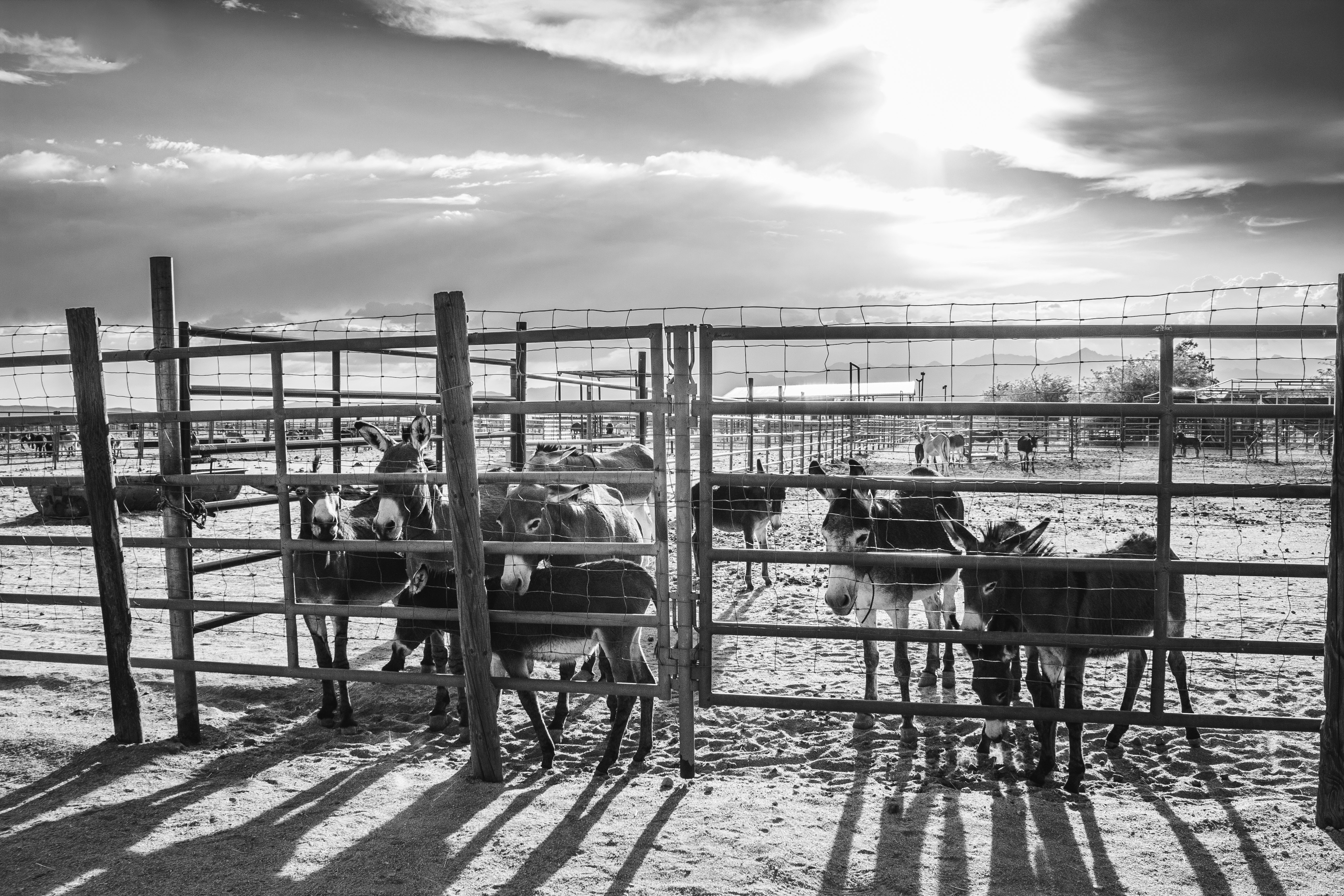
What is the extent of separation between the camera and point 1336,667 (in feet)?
13.7

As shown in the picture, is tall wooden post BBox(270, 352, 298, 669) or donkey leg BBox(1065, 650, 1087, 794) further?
tall wooden post BBox(270, 352, 298, 669)

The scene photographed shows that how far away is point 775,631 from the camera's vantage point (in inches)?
188

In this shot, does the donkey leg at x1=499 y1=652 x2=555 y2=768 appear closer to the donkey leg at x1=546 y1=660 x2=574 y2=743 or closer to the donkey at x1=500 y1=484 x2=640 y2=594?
the donkey at x1=500 y1=484 x2=640 y2=594

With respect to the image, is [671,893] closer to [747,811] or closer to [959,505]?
[747,811]

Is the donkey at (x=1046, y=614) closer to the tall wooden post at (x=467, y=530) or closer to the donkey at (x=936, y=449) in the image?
the tall wooden post at (x=467, y=530)

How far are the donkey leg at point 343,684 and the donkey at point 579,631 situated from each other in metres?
0.91

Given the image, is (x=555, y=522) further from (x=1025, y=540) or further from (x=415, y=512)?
(x=1025, y=540)

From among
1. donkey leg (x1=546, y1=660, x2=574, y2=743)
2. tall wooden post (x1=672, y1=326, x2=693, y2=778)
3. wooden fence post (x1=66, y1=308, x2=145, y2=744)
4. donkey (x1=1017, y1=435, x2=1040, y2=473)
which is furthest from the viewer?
donkey (x1=1017, y1=435, x2=1040, y2=473)

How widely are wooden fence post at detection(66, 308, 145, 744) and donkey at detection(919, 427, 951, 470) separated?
25924 mm

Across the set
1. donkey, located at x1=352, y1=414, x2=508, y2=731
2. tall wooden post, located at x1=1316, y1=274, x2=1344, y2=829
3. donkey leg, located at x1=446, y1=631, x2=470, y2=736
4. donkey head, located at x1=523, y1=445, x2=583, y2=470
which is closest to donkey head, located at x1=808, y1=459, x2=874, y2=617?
donkey, located at x1=352, y1=414, x2=508, y2=731

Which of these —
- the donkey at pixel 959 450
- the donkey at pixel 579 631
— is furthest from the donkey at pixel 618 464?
the donkey at pixel 959 450

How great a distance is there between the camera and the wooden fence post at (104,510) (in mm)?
5309

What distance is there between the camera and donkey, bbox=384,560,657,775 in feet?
16.5

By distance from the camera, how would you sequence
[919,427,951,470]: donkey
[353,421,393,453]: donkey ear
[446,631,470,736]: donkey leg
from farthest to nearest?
[919,427,951,470]: donkey → [353,421,393,453]: donkey ear → [446,631,470,736]: donkey leg
